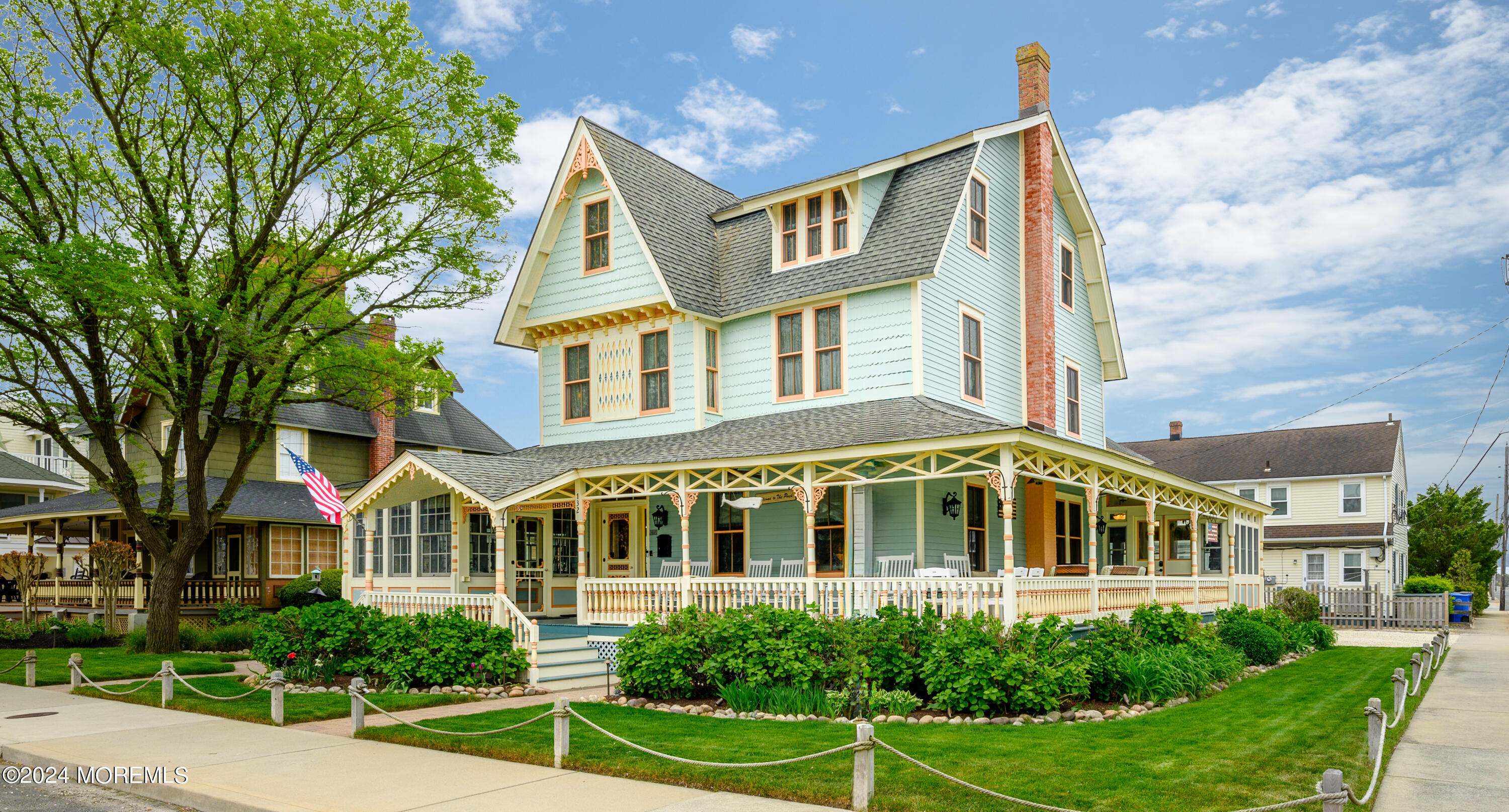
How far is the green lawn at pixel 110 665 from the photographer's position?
63.3 ft

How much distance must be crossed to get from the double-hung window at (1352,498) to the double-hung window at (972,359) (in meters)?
29.9

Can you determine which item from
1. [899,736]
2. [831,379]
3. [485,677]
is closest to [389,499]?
[485,677]

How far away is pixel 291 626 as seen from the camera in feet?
58.6

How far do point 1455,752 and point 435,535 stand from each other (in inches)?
757

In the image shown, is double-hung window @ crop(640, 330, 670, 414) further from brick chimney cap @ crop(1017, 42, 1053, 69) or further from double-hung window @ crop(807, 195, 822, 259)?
brick chimney cap @ crop(1017, 42, 1053, 69)

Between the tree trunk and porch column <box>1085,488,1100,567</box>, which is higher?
porch column <box>1085,488,1100,567</box>

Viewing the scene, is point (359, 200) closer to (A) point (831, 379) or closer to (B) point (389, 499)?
(B) point (389, 499)

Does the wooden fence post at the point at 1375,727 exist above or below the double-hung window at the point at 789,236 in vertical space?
below

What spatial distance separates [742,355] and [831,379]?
220cm

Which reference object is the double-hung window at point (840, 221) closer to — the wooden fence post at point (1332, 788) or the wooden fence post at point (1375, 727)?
the wooden fence post at point (1375, 727)

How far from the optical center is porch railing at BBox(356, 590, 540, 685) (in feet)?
56.6

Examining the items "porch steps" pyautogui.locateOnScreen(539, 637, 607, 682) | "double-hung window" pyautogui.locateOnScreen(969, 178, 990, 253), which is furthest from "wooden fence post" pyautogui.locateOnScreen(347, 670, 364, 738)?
"double-hung window" pyautogui.locateOnScreen(969, 178, 990, 253)

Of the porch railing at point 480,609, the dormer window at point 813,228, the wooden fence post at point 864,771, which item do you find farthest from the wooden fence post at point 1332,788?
the dormer window at point 813,228

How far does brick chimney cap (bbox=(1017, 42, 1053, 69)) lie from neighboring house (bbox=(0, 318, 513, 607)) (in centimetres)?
1885
